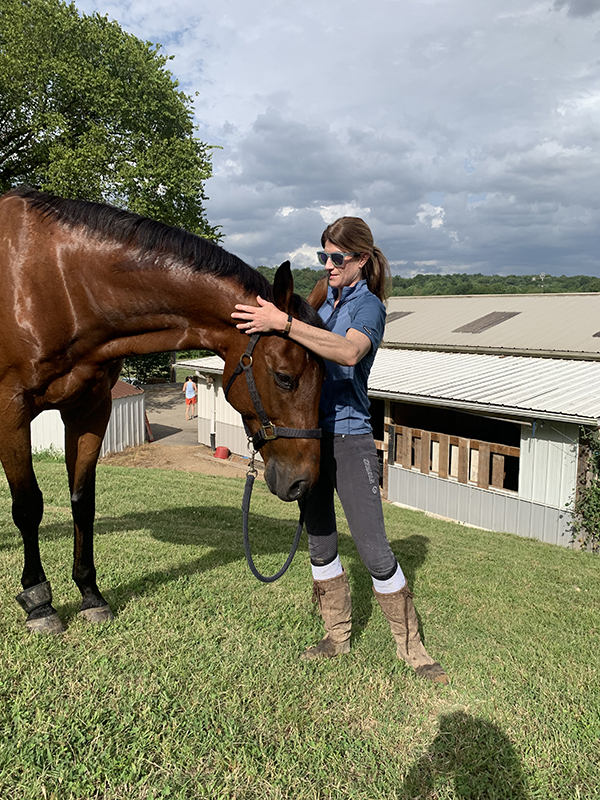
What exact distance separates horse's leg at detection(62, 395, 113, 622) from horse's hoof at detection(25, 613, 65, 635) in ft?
0.72

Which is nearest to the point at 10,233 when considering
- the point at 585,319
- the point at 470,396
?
the point at 470,396

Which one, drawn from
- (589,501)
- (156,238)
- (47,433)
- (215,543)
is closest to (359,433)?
(156,238)

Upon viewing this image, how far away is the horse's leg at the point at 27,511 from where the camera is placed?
108 inches

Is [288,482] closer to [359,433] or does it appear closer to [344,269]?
[359,433]

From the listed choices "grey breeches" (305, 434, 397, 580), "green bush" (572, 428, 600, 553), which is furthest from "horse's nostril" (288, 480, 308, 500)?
"green bush" (572, 428, 600, 553)

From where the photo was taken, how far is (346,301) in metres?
2.83

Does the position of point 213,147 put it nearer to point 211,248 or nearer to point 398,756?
point 211,248

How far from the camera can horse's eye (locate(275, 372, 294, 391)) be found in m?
2.42

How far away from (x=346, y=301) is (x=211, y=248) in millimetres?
717

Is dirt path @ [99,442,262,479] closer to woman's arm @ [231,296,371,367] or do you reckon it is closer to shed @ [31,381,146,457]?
shed @ [31,381,146,457]

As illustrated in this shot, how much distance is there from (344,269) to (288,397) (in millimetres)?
778

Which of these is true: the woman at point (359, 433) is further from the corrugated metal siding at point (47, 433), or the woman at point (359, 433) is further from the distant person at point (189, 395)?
the distant person at point (189, 395)

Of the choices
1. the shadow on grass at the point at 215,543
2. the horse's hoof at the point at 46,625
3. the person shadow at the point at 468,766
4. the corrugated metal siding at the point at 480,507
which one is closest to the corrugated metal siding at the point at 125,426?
the corrugated metal siding at the point at 480,507

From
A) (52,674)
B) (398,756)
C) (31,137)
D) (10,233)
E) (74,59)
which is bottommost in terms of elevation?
(398,756)
